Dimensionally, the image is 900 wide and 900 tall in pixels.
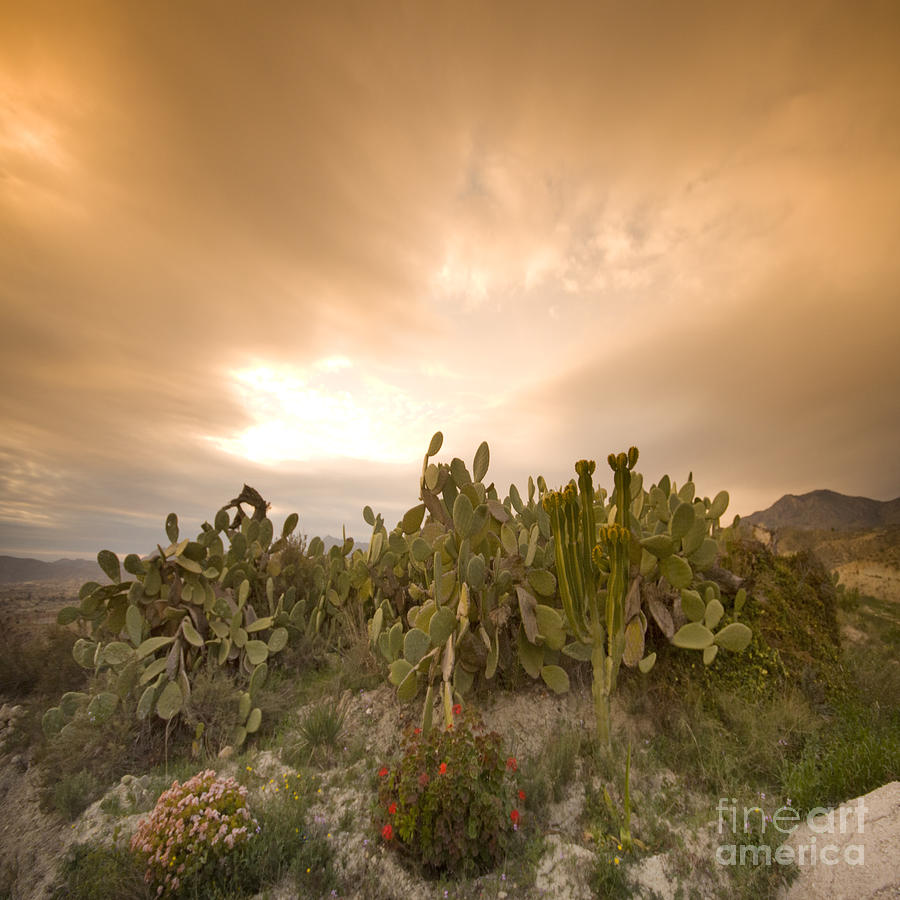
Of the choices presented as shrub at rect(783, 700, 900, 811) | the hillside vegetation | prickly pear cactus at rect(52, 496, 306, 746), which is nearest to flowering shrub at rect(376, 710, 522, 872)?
the hillside vegetation

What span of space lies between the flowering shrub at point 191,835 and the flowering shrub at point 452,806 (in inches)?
37.8

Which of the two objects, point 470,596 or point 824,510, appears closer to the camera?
point 470,596

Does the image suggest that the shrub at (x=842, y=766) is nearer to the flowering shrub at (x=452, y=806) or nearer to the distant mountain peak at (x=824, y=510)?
the flowering shrub at (x=452, y=806)

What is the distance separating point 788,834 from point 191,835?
12.2 feet

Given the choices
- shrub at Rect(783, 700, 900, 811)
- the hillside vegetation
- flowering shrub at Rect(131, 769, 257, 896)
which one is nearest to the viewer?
flowering shrub at Rect(131, 769, 257, 896)

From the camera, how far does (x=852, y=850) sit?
2.56 meters

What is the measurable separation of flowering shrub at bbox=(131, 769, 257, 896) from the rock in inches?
131

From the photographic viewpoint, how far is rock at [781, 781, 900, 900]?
238cm

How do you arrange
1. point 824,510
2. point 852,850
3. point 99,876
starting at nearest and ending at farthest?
point 852,850 → point 99,876 → point 824,510

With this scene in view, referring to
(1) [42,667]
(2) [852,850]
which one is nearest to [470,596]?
(2) [852,850]

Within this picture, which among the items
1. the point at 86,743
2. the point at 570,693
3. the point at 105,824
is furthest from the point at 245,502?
the point at 570,693

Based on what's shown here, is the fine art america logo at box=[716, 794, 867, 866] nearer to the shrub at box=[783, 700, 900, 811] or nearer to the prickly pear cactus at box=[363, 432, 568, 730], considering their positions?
the shrub at box=[783, 700, 900, 811]

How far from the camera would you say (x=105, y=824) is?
11.6 feet

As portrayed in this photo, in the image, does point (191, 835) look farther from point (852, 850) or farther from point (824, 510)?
point (824, 510)
